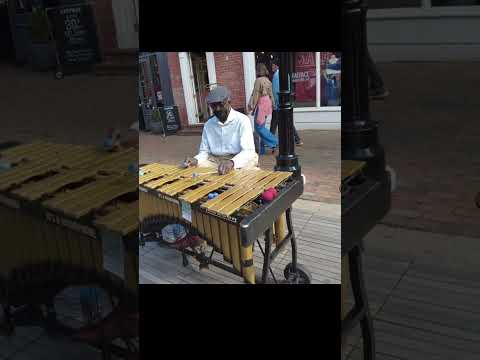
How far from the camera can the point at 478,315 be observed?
267 centimetres

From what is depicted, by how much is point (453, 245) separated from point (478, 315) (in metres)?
0.86

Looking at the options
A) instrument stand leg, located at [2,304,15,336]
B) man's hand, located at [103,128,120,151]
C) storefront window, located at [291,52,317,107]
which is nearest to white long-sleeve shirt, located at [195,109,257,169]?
storefront window, located at [291,52,317,107]

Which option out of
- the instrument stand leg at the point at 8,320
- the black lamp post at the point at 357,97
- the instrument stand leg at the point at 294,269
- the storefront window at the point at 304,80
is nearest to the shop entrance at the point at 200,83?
the storefront window at the point at 304,80

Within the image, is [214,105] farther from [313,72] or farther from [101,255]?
[101,255]

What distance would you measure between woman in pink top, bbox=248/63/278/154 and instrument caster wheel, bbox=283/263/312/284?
311 mm

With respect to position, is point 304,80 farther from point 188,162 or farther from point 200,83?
point 188,162

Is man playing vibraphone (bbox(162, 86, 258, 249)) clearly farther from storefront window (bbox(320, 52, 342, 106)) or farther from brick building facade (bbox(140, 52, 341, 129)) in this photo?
storefront window (bbox(320, 52, 342, 106))

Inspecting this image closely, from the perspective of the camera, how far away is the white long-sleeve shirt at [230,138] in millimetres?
1472

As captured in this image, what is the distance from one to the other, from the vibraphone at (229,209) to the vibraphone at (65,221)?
12.1 inches

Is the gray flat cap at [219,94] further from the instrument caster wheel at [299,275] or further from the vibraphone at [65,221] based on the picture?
the vibraphone at [65,221]

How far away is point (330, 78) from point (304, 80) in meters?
Answer: 0.07

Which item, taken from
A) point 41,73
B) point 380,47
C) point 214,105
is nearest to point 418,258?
point 214,105

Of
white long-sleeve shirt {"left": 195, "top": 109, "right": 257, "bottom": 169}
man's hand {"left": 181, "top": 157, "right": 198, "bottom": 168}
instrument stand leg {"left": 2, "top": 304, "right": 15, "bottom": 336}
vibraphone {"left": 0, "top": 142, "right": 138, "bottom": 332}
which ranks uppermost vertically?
white long-sleeve shirt {"left": 195, "top": 109, "right": 257, "bottom": 169}

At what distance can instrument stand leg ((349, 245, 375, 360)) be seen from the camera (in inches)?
80.0
